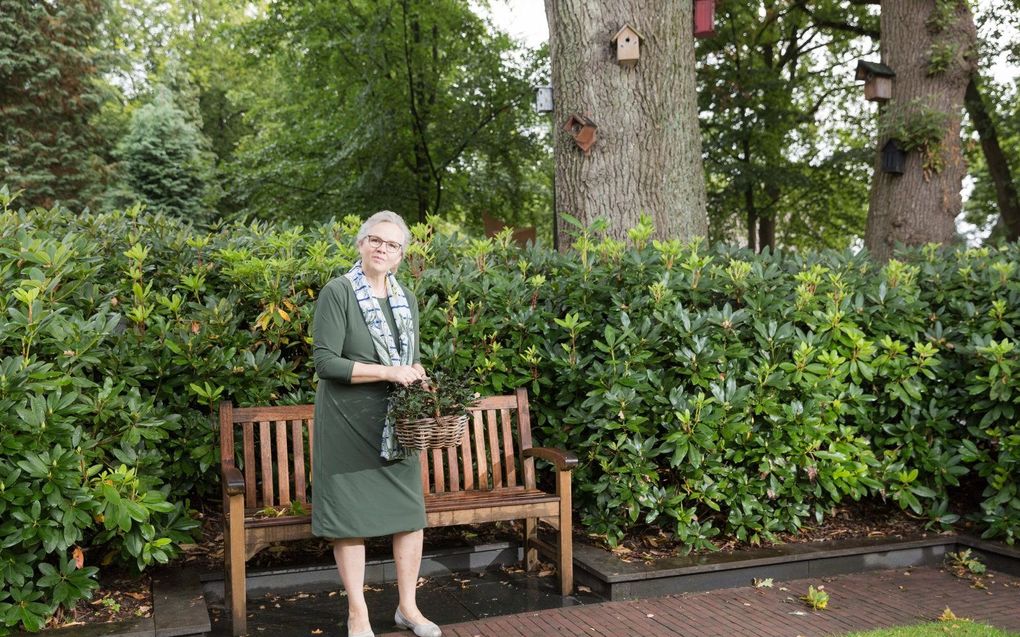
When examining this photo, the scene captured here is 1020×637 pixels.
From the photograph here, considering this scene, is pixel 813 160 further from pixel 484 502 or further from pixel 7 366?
pixel 7 366

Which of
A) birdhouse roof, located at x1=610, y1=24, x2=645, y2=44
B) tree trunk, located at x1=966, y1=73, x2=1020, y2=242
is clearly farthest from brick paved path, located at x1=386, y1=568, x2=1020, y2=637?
tree trunk, located at x1=966, y1=73, x2=1020, y2=242

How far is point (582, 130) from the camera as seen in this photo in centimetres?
738

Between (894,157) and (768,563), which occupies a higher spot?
(894,157)

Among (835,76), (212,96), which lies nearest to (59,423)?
(835,76)

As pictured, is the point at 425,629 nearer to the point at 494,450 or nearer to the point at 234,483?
the point at 234,483

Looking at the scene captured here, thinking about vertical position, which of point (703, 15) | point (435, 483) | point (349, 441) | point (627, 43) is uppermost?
point (703, 15)

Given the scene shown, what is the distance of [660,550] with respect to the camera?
537cm

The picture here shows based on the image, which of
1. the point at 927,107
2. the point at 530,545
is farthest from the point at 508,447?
the point at 927,107

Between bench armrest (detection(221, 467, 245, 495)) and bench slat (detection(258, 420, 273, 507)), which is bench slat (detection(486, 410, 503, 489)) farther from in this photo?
bench armrest (detection(221, 467, 245, 495))

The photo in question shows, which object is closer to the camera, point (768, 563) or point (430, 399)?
point (430, 399)

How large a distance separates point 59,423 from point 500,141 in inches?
640

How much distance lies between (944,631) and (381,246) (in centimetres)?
330

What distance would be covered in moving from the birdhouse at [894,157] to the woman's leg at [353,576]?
961 cm

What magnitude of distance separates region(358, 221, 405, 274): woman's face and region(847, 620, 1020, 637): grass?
2.86m
